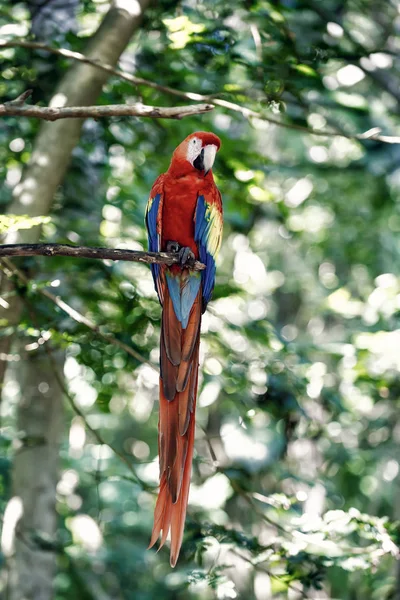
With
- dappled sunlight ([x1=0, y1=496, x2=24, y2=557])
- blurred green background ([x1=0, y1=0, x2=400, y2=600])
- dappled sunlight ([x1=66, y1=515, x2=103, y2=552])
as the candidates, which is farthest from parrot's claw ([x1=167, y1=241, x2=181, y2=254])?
dappled sunlight ([x1=66, y1=515, x2=103, y2=552])

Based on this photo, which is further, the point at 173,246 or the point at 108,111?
the point at 173,246

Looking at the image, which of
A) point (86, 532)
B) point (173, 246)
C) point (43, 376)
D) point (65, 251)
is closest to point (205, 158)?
point (173, 246)

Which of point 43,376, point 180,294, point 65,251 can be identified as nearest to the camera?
point 65,251

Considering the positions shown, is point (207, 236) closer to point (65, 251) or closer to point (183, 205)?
point (183, 205)

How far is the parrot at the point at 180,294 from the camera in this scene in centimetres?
189

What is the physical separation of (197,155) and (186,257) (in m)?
0.38

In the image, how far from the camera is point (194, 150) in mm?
2281

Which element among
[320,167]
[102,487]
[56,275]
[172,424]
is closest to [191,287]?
[172,424]

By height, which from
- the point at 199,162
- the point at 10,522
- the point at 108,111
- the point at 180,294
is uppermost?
the point at 108,111

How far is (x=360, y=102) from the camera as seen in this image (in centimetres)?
384

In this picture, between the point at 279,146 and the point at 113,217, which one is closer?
the point at 113,217

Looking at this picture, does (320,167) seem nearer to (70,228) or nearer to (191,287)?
(70,228)

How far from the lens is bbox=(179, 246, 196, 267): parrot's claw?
6.94 ft

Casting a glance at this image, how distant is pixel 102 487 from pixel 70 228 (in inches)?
138
